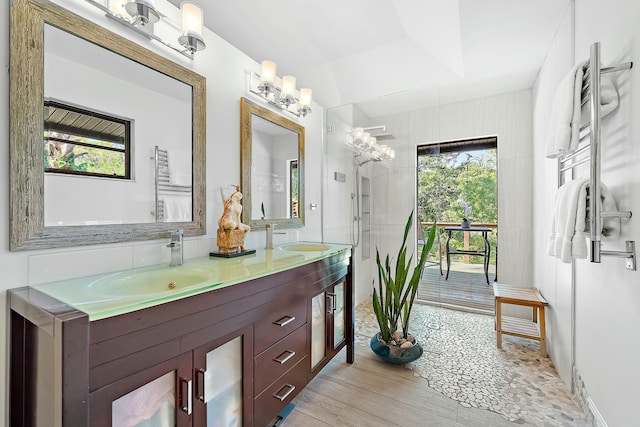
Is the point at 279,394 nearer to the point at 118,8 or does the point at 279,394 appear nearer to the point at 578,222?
the point at 578,222

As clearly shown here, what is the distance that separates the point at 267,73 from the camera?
1904mm

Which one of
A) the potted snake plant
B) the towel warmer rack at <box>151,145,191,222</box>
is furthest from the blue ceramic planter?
the towel warmer rack at <box>151,145,191,222</box>

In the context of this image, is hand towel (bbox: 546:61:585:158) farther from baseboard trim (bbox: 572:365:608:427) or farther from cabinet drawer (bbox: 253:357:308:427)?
cabinet drawer (bbox: 253:357:308:427)

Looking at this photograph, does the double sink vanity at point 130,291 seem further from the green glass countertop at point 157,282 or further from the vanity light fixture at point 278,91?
the vanity light fixture at point 278,91

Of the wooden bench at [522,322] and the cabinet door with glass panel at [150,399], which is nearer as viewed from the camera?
the cabinet door with glass panel at [150,399]

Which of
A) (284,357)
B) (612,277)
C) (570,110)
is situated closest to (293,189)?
(284,357)

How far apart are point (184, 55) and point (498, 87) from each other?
2.95 meters

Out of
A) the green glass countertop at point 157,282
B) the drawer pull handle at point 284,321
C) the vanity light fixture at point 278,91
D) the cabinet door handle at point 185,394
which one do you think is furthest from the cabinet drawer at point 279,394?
the vanity light fixture at point 278,91

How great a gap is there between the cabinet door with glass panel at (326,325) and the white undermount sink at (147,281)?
2.35 ft

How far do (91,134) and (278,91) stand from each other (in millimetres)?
1369

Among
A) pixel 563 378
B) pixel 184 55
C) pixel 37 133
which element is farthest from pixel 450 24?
pixel 563 378

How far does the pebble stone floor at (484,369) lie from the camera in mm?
1584

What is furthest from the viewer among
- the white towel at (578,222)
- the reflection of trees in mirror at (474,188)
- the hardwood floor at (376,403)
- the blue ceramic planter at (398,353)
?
the reflection of trees in mirror at (474,188)

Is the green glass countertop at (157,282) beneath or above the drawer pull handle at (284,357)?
above
